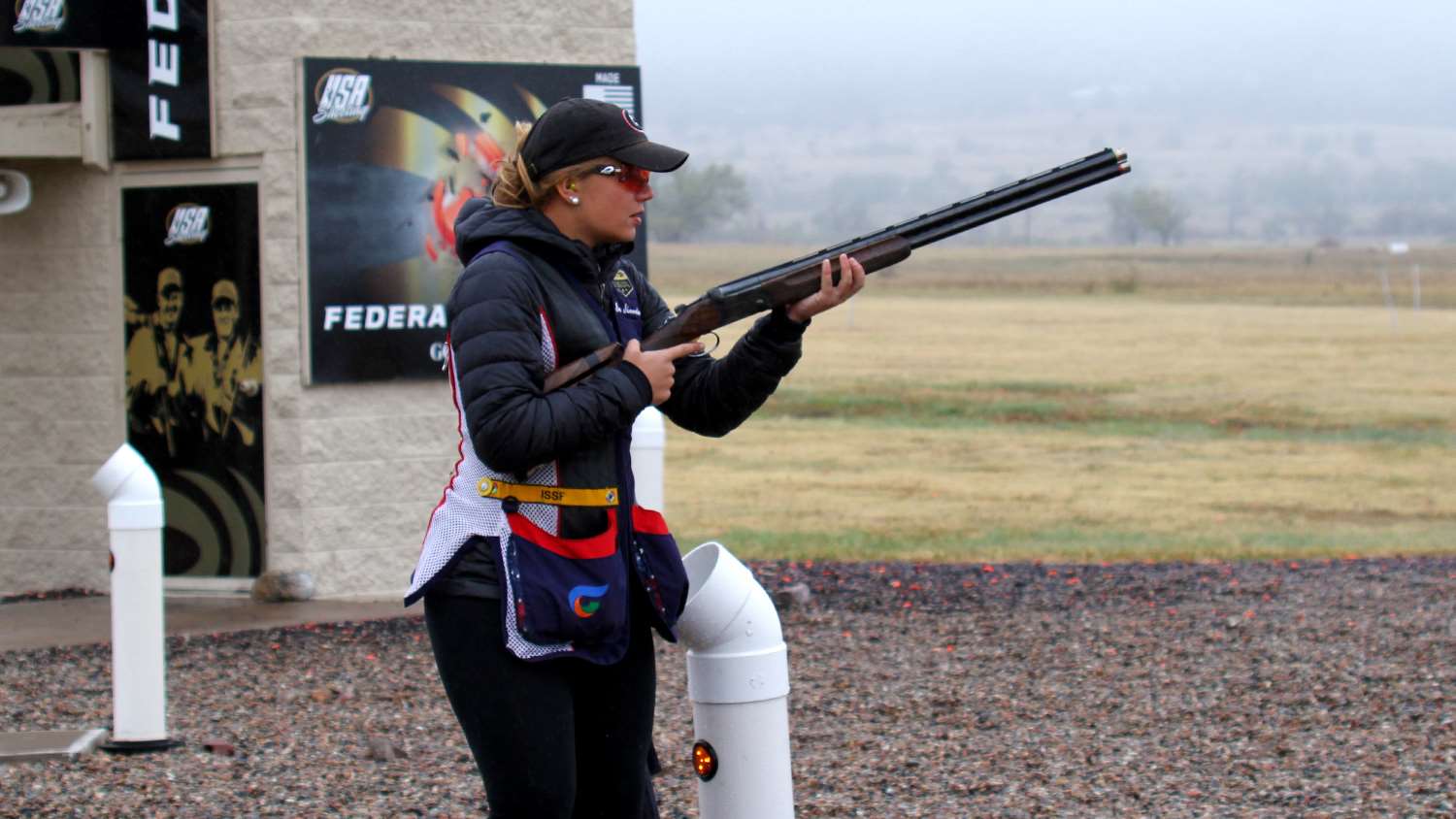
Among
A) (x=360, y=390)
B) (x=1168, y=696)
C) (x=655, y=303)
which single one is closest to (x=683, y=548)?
(x=360, y=390)

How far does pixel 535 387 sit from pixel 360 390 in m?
5.67

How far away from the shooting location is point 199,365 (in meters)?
8.98

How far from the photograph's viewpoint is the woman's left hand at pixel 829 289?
3539mm

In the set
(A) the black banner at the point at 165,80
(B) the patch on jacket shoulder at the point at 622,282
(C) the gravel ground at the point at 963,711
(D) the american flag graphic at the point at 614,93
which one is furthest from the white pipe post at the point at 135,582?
(D) the american flag graphic at the point at 614,93

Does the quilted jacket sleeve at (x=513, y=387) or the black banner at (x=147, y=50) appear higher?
the black banner at (x=147, y=50)

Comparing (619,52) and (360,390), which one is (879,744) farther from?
(619,52)

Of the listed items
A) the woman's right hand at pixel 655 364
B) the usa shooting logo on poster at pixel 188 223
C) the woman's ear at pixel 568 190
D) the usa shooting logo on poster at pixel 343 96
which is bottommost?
the woman's right hand at pixel 655 364

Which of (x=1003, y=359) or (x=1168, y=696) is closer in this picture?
(x=1168, y=696)

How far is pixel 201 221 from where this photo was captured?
8.80 metres

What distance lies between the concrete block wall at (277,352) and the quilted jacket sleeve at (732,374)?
5.22m

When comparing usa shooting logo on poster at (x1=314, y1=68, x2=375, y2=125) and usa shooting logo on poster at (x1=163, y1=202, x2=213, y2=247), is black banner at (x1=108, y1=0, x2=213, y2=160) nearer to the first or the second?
usa shooting logo on poster at (x1=163, y1=202, x2=213, y2=247)

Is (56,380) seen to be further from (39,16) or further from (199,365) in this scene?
(39,16)

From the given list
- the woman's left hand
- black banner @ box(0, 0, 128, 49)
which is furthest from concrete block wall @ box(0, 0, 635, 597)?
the woman's left hand

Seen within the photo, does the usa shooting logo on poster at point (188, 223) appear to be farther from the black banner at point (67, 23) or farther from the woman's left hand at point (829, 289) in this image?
the woman's left hand at point (829, 289)
